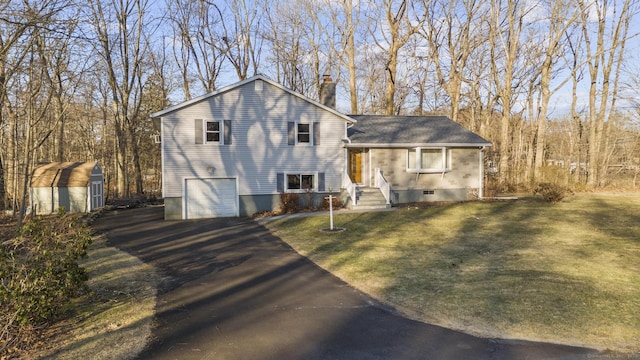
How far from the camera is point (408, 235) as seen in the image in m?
12.4

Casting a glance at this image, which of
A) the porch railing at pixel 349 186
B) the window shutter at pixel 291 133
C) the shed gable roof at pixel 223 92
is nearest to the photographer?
the shed gable roof at pixel 223 92

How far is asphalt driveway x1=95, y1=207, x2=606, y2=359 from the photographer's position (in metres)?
4.54

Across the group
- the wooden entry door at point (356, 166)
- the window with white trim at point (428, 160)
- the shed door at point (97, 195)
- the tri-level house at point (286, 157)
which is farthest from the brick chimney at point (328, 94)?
the shed door at point (97, 195)

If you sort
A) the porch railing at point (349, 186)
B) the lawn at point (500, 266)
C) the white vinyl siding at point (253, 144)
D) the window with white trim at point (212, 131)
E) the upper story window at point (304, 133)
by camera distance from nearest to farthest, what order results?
the lawn at point (500, 266) → the white vinyl siding at point (253, 144) → the window with white trim at point (212, 131) → the porch railing at point (349, 186) → the upper story window at point (304, 133)

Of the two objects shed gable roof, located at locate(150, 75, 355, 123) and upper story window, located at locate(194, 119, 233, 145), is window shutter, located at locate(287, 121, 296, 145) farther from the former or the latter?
upper story window, located at locate(194, 119, 233, 145)

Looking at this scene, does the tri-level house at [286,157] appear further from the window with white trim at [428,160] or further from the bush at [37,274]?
the bush at [37,274]

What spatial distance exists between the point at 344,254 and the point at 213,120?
11152 mm

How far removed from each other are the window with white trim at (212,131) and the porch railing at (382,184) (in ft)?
25.8

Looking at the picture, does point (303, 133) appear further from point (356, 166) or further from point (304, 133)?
point (356, 166)

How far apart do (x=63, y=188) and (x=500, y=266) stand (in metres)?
20.7

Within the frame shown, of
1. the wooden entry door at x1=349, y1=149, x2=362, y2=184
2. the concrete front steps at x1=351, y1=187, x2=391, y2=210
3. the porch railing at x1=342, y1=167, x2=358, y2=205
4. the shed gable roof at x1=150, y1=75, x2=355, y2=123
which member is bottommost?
Result: the concrete front steps at x1=351, y1=187, x2=391, y2=210

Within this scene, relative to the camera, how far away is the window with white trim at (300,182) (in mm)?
19703

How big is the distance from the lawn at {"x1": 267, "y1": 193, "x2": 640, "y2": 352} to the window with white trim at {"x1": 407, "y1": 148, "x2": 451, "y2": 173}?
13.5ft

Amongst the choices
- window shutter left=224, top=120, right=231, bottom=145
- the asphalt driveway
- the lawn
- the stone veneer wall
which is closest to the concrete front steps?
the stone veneer wall
